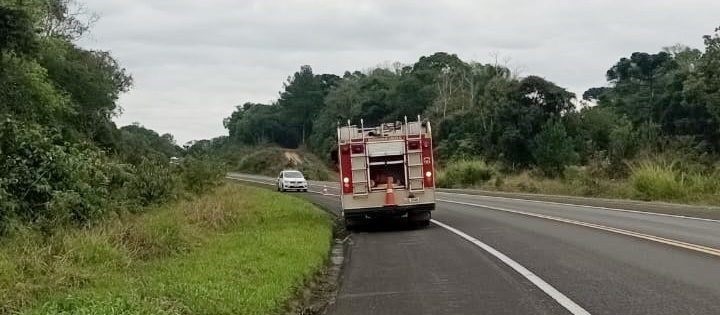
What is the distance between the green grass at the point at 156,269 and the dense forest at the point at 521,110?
82.1 ft

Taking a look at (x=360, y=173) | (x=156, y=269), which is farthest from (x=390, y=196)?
(x=156, y=269)

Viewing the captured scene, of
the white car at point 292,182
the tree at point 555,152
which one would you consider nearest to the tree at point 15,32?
the white car at point 292,182

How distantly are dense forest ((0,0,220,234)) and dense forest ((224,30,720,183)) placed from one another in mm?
23643

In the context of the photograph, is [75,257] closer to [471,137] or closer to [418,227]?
[418,227]

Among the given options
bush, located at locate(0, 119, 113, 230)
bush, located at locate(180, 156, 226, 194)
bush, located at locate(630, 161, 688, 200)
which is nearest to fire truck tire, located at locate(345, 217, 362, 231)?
bush, located at locate(0, 119, 113, 230)

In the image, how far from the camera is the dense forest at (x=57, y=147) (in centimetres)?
1557

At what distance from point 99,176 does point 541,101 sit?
5118cm

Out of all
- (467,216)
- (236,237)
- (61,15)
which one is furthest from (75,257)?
(61,15)

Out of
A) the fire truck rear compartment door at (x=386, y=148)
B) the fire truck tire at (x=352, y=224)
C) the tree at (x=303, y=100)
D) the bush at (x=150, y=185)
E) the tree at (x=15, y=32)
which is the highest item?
the tree at (x=303, y=100)

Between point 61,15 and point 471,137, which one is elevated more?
point 61,15

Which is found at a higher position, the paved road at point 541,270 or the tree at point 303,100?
the tree at point 303,100

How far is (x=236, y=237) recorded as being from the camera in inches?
633

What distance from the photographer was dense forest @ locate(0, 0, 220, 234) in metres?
15.6

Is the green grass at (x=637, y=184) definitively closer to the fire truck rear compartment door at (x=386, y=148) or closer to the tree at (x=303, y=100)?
the fire truck rear compartment door at (x=386, y=148)
